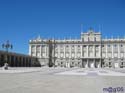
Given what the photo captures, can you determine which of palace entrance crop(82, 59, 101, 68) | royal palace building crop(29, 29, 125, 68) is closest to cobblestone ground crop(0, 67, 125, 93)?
royal palace building crop(29, 29, 125, 68)

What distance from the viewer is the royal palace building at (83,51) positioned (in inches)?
4872

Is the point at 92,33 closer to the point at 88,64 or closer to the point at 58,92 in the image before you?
the point at 88,64

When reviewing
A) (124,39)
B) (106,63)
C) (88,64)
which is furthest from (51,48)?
(124,39)

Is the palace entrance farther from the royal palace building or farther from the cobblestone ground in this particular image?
the cobblestone ground

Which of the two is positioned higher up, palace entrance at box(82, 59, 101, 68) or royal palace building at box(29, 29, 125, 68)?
Result: royal palace building at box(29, 29, 125, 68)

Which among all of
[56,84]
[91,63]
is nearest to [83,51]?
[91,63]

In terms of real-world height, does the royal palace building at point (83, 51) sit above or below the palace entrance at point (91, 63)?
above

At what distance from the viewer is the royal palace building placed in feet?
406

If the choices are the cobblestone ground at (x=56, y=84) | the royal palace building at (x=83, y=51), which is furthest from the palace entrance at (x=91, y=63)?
the cobblestone ground at (x=56, y=84)

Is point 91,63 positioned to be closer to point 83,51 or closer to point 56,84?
point 83,51

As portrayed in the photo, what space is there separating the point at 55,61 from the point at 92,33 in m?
24.9

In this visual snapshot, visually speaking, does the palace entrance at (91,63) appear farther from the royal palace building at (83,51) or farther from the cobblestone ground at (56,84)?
the cobblestone ground at (56,84)

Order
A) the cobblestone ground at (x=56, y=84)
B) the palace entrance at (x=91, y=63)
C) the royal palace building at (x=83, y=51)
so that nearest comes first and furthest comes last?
the cobblestone ground at (x=56, y=84), the royal palace building at (x=83, y=51), the palace entrance at (x=91, y=63)

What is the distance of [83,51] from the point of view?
128 m
